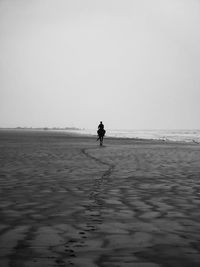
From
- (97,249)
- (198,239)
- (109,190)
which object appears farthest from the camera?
(109,190)

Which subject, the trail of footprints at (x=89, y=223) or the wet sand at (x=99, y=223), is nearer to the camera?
the wet sand at (x=99, y=223)

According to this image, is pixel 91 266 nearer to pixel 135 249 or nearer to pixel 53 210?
pixel 135 249

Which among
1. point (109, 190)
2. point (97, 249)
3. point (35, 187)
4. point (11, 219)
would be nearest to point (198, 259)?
point (97, 249)

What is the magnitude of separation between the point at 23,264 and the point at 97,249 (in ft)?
3.03

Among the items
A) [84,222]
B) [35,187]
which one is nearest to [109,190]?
[35,187]

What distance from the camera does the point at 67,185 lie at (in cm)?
995

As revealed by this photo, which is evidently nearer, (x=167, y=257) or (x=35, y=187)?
(x=167, y=257)

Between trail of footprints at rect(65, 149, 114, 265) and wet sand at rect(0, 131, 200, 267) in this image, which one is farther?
trail of footprints at rect(65, 149, 114, 265)

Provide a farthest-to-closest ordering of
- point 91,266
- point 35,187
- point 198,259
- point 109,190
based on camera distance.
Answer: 1. point 35,187
2. point 109,190
3. point 198,259
4. point 91,266

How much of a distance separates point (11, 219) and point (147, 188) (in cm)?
Result: 431

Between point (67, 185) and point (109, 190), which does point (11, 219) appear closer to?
point (109, 190)

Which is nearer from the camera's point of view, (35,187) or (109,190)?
(109,190)

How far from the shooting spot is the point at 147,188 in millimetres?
9406

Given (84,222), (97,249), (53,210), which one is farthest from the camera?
(53,210)
